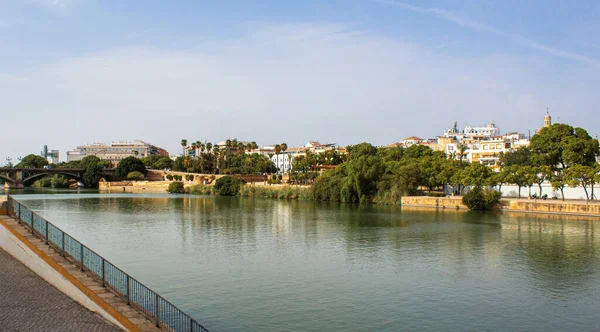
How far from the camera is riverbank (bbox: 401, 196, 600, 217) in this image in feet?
163

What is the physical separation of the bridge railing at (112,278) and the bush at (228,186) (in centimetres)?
7062

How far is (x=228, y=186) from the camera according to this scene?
9275cm

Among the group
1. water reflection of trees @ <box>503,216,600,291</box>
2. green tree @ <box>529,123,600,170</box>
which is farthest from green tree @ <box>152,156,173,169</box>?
water reflection of trees @ <box>503,216,600,291</box>

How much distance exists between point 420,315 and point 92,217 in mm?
36945

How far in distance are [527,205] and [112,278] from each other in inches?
1846

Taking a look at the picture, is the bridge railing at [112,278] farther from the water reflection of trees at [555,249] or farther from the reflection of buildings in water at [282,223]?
the reflection of buildings in water at [282,223]

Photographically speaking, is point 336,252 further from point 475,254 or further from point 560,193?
point 560,193

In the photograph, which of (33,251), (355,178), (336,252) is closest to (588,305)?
(336,252)

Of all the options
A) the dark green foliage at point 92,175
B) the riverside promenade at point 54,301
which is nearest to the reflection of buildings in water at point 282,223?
the riverside promenade at point 54,301

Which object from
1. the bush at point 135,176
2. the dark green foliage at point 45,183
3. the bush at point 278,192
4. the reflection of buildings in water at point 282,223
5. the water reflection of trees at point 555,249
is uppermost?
the bush at point 135,176

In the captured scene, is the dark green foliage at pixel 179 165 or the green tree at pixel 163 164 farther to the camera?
the green tree at pixel 163 164

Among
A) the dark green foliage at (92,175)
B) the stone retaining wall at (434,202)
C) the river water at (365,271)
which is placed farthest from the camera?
the dark green foliage at (92,175)

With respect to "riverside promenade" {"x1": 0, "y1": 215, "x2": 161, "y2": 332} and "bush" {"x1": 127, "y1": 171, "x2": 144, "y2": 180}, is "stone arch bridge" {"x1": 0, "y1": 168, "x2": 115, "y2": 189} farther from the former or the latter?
"riverside promenade" {"x1": 0, "y1": 215, "x2": 161, "y2": 332}

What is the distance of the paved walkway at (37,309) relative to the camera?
40.4ft
